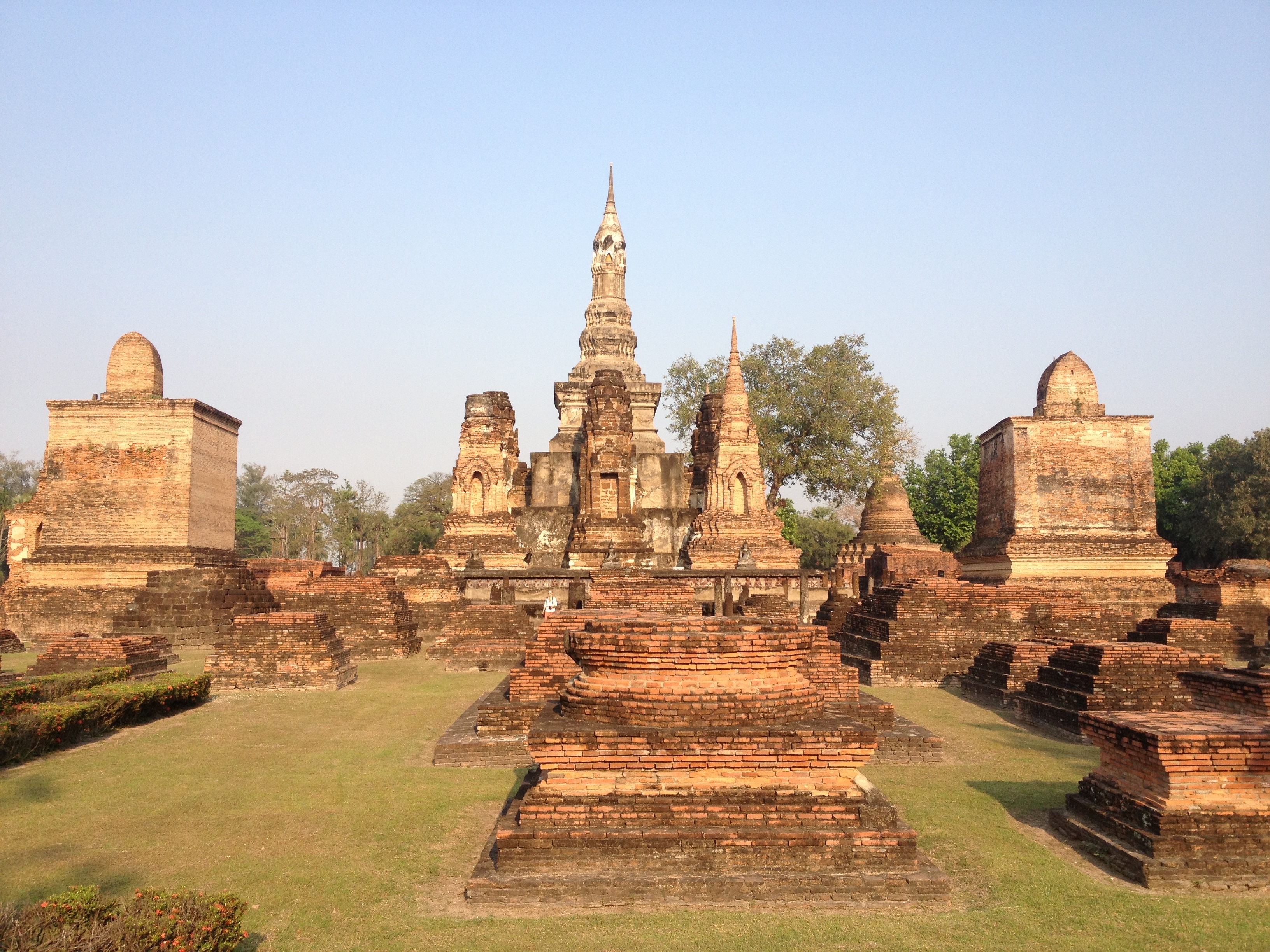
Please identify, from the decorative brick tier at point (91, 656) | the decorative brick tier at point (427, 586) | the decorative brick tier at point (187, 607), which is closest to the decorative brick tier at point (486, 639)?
the decorative brick tier at point (427, 586)

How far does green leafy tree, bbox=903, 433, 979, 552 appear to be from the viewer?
40500 mm

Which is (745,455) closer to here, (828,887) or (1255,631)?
(1255,631)

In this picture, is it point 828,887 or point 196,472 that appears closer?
point 828,887

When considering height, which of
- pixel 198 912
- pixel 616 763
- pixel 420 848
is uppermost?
pixel 616 763

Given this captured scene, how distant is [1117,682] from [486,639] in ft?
30.4

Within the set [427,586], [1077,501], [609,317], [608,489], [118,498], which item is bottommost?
[427,586]

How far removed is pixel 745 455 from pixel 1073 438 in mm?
8104

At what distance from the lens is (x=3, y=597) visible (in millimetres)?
20406

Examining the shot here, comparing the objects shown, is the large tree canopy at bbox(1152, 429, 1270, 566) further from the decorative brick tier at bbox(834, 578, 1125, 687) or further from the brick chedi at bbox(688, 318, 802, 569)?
the decorative brick tier at bbox(834, 578, 1125, 687)

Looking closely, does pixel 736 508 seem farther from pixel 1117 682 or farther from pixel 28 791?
pixel 28 791

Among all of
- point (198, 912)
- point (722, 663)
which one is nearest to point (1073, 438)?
point (722, 663)

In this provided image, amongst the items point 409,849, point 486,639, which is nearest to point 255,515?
point 486,639

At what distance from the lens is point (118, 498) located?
2147cm

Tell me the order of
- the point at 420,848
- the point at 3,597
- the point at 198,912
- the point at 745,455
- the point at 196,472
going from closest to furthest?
the point at 198,912, the point at 420,848, the point at 3,597, the point at 196,472, the point at 745,455
